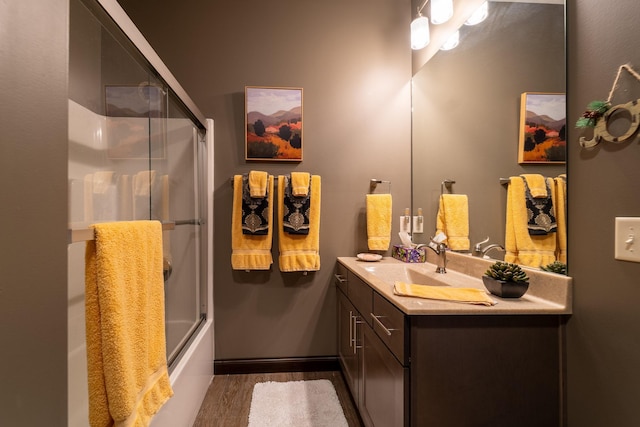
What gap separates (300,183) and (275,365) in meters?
1.30

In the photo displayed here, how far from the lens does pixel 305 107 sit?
2045mm

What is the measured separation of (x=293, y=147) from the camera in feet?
6.60

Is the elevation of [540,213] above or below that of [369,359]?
above

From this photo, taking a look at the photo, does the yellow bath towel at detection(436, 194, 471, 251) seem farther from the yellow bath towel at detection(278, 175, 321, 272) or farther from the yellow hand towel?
the yellow bath towel at detection(278, 175, 321, 272)

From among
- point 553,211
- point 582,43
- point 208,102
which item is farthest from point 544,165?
point 208,102

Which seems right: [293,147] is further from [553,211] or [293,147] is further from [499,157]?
[553,211]

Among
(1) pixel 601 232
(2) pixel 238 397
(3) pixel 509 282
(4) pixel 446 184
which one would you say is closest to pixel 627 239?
(1) pixel 601 232

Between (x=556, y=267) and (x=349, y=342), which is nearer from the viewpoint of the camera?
(x=556, y=267)

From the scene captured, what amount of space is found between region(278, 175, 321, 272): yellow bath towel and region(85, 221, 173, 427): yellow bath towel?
3.49ft

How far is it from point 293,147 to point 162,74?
0.93 meters

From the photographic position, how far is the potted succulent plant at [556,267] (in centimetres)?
99

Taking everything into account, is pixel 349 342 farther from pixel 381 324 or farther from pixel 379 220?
pixel 379 220

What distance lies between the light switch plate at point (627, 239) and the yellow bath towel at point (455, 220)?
73 cm

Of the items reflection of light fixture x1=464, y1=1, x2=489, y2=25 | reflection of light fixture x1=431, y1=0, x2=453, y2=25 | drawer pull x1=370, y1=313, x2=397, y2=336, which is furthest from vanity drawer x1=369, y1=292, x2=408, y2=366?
reflection of light fixture x1=431, y1=0, x2=453, y2=25
